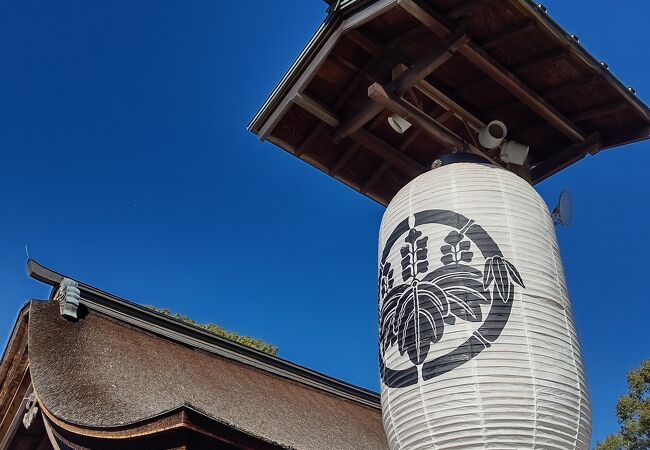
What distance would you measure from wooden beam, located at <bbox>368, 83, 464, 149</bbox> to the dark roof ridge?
386cm

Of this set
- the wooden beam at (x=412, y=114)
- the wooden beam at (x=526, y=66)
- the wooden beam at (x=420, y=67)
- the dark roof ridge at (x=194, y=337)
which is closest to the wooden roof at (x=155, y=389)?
the dark roof ridge at (x=194, y=337)

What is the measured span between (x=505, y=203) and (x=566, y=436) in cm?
148

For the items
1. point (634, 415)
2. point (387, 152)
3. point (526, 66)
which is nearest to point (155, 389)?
point (387, 152)

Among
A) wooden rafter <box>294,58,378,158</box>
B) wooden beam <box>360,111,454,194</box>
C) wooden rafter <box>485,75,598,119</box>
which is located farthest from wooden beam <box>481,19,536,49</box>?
wooden rafter <box>294,58,378,158</box>

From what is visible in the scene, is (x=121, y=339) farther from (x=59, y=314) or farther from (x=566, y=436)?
(x=566, y=436)

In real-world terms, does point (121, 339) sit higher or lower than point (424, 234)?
higher

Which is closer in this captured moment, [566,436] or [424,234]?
[566,436]

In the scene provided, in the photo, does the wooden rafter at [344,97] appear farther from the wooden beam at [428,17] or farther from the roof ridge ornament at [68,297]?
the roof ridge ornament at [68,297]

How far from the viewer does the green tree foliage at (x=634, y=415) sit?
13044 millimetres

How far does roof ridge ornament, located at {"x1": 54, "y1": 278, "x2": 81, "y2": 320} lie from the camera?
6543 millimetres

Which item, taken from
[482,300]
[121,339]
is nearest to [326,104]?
A: [482,300]

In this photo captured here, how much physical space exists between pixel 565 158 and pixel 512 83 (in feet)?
3.15

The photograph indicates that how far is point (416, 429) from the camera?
12.4ft

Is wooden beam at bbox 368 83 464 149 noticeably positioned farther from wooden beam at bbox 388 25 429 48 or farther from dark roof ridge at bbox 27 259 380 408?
dark roof ridge at bbox 27 259 380 408
